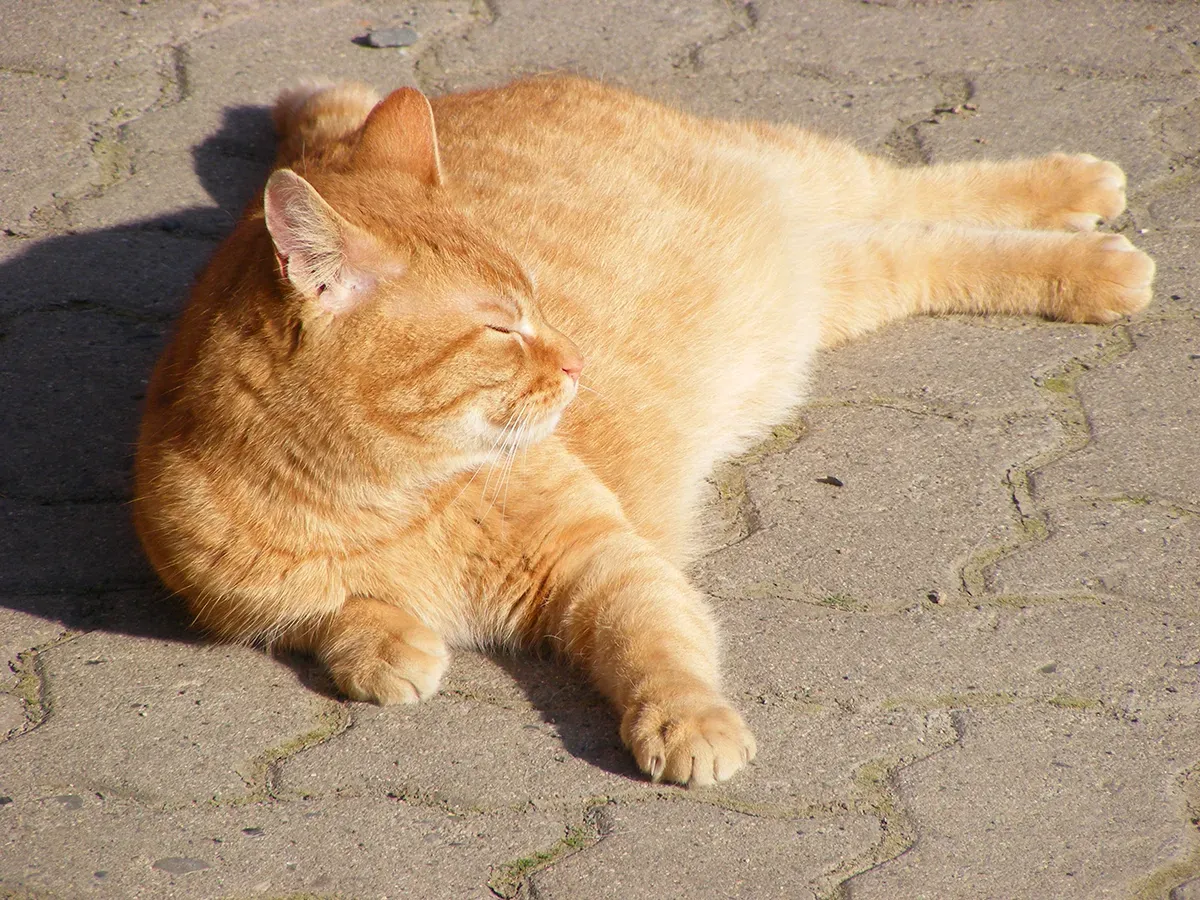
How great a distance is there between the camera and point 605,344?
9.90ft

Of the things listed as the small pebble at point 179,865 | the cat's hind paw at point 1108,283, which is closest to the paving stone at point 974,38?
the cat's hind paw at point 1108,283

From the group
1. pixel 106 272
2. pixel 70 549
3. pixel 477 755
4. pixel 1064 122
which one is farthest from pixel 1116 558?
pixel 106 272

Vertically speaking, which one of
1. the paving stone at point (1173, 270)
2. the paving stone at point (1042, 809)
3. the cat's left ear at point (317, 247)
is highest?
the cat's left ear at point (317, 247)

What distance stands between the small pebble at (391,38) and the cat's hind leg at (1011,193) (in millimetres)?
2041

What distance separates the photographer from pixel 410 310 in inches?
88.7

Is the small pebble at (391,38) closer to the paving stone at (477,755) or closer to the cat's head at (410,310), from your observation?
the cat's head at (410,310)

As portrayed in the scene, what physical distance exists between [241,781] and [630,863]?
2.42ft

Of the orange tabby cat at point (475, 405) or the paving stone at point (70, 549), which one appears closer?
the orange tabby cat at point (475, 405)

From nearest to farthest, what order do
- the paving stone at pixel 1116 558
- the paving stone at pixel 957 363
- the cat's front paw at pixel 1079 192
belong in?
the paving stone at pixel 1116 558 < the paving stone at pixel 957 363 < the cat's front paw at pixel 1079 192

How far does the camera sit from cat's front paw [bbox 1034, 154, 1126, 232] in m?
3.94

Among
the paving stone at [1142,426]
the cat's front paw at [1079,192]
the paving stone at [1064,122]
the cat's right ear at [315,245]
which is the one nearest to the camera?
the cat's right ear at [315,245]

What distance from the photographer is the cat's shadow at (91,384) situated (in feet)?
9.04

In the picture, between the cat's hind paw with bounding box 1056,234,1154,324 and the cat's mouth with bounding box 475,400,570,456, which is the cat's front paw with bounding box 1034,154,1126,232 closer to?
the cat's hind paw with bounding box 1056,234,1154,324

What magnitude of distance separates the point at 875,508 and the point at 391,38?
305 centimetres
